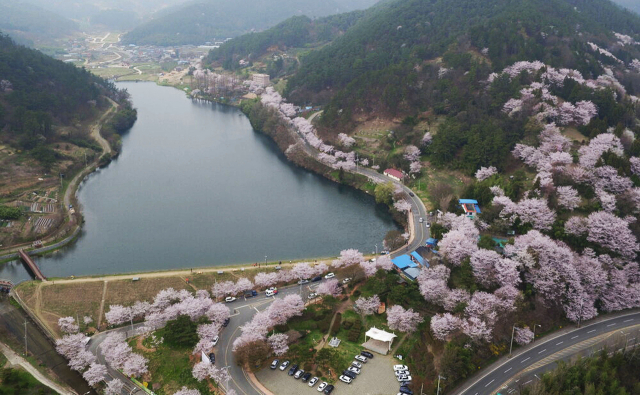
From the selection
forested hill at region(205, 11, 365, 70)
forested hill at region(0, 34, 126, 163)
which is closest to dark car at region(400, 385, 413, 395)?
forested hill at region(0, 34, 126, 163)

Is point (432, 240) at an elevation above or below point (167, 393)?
above

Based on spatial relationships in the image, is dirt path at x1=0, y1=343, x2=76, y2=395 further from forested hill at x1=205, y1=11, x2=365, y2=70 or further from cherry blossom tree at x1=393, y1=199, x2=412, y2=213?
forested hill at x1=205, y1=11, x2=365, y2=70

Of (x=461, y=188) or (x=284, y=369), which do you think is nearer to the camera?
(x=284, y=369)

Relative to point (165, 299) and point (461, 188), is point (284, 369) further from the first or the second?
point (461, 188)

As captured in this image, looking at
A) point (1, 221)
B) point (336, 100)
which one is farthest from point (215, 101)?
point (1, 221)

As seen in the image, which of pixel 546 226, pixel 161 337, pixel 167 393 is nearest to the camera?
pixel 167 393

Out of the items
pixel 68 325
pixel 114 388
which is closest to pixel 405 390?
pixel 114 388

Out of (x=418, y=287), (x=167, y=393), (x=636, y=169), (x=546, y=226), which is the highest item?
(x=636, y=169)
